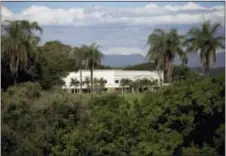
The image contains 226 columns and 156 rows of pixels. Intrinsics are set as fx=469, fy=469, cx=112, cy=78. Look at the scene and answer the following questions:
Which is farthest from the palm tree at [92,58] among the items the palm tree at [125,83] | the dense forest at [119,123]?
the dense forest at [119,123]

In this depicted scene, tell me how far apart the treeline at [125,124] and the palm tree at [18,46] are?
1895 cm

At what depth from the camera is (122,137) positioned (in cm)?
1198

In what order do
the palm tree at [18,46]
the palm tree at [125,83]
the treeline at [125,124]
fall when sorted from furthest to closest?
the palm tree at [125,83]
the palm tree at [18,46]
the treeline at [125,124]

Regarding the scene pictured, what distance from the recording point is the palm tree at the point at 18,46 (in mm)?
32378

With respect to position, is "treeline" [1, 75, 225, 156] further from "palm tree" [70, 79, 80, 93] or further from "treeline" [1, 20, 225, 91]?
"palm tree" [70, 79, 80, 93]

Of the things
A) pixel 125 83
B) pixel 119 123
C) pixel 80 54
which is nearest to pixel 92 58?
pixel 80 54

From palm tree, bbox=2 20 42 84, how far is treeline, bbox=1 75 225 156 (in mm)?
18950

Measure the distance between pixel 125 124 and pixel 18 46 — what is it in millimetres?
23186

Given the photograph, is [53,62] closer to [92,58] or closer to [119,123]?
[92,58]

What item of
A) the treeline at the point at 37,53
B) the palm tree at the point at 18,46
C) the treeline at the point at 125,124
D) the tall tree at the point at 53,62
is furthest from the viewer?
the tall tree at the point at 53,62

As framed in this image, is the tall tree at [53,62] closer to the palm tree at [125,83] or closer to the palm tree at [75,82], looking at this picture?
the palm tree at [75,82]

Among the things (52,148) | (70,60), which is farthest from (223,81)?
(70,60)

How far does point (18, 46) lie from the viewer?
33875mm

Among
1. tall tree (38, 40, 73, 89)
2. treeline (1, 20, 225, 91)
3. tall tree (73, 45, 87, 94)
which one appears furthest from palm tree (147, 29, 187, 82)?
tall tree (73, 45, 87, 94)
